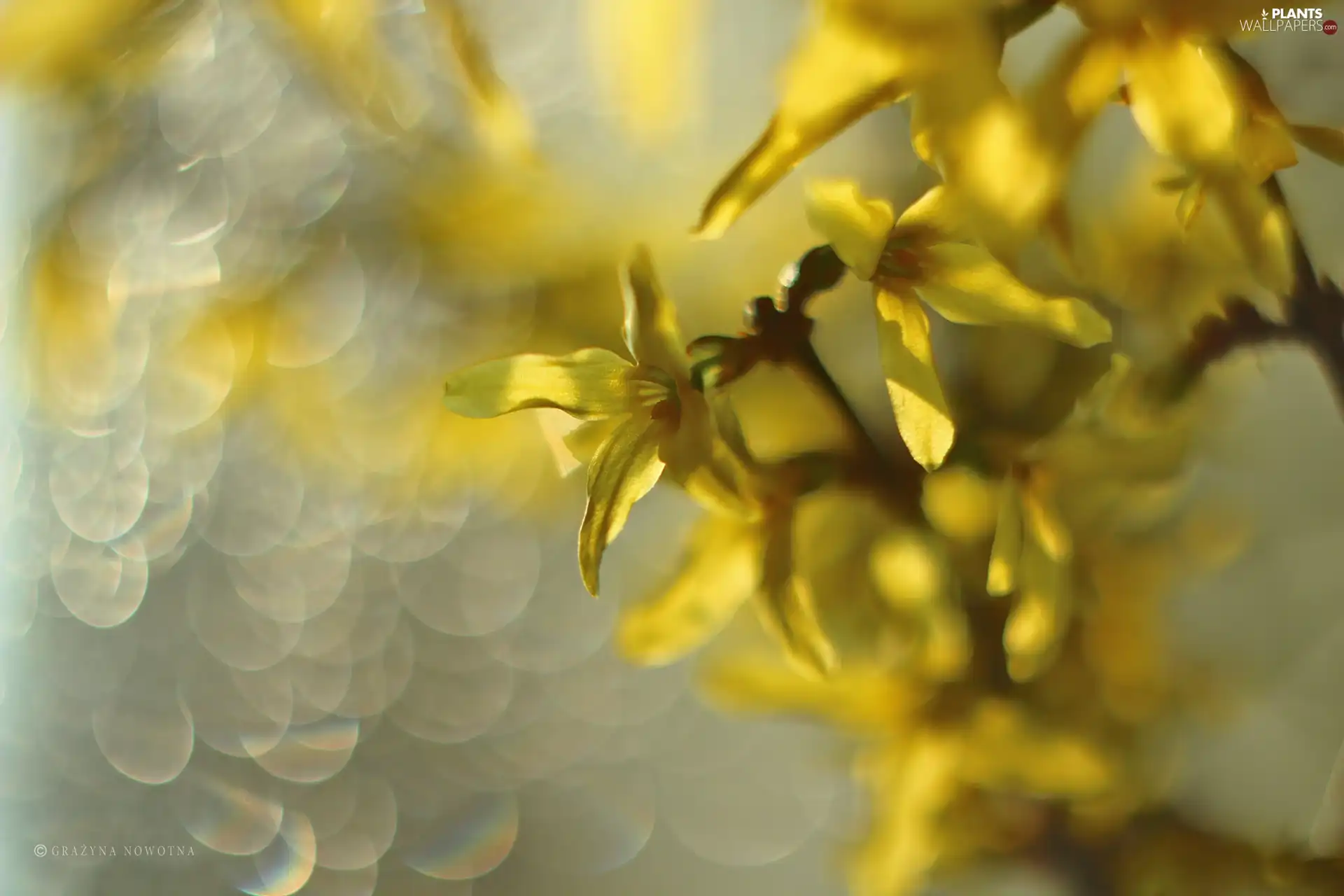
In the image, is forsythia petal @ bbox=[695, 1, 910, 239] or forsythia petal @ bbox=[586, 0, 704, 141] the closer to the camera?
forsythia petal @ bbox=[695, 1, 910, 239]

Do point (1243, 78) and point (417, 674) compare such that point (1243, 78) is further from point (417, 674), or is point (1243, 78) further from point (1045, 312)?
point (417, 674)

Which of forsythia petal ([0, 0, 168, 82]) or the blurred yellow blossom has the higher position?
forsythia petal ([0, 0, 168, 82])

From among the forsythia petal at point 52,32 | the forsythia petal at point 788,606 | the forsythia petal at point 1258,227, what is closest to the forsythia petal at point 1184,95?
the forsythia petal at point 1258,227

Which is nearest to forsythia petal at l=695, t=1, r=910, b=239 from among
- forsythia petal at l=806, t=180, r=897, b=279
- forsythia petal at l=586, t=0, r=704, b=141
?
forsythia petal at l=806, t=180, r=897, b=279

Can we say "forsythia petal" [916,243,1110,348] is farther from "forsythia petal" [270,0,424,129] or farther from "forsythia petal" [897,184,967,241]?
"forsythia petal" [270,0,424,129]

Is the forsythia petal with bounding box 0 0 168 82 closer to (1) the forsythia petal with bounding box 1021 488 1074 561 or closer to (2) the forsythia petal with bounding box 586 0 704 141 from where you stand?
(2) the forsythia petal with bounding box 586 0 704 141

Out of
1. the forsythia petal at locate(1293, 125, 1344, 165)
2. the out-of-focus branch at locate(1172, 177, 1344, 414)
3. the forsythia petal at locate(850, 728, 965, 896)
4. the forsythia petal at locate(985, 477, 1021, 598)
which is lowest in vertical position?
the forsythia petal at locate(850, 728, 965, 896)

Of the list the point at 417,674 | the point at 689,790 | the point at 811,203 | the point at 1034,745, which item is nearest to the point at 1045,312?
the point at 811,203

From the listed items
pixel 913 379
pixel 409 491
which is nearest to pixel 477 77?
pixel 913 379
